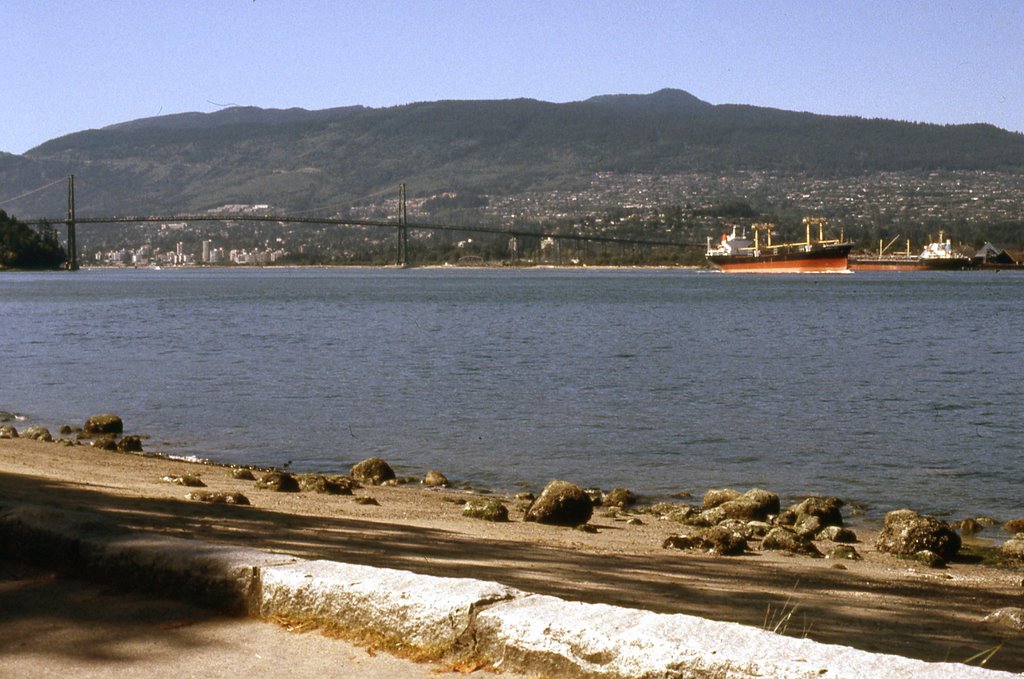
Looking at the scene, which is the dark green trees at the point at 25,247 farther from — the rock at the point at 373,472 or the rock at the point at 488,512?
the rock at the point at 488,512

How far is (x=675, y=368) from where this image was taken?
2447cm

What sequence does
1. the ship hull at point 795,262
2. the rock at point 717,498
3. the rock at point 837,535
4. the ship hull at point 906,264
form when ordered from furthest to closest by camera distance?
the ship hull at point 906,264
the ship hull at point 795,262
the rock at point 717,498
the rock at point 837,535

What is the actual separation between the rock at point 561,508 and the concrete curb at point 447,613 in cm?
449

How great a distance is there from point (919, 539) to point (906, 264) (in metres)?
125

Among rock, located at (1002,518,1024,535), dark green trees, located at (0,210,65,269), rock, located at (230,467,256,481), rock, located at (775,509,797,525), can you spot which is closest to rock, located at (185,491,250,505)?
rock, located at (230,467,256,481)

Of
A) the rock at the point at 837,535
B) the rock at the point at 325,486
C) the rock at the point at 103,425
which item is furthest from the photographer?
the rock at the point at 103,425

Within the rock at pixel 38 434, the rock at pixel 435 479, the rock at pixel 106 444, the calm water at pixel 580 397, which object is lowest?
the calm water at pixel 580 397

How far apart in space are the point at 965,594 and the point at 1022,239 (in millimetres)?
153218

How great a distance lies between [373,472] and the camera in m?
11.3

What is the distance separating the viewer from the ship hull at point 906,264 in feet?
414

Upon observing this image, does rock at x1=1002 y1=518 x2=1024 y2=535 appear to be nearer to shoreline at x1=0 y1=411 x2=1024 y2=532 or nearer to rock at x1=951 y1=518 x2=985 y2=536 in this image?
shoreline at x1=0 y1=411 x2=1024 y2=532

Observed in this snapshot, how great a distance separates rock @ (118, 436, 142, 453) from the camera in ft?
41.2

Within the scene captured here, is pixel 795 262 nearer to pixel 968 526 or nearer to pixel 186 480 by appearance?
pixel 968 526

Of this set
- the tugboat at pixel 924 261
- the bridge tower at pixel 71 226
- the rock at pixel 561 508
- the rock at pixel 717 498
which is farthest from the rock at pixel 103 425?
the tugboat at pixel 924 261
